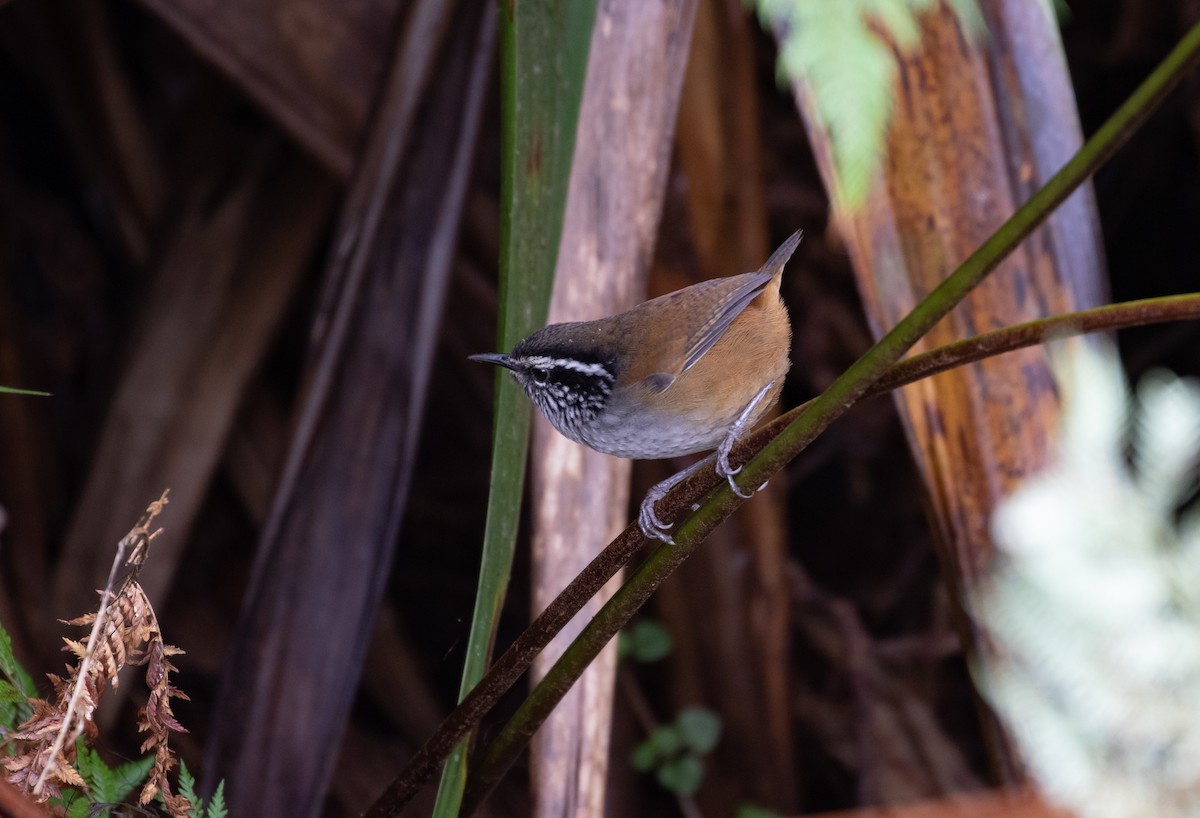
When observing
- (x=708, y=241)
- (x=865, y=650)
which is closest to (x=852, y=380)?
(x=708, y=241)

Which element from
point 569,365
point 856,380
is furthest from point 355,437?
point 856,380

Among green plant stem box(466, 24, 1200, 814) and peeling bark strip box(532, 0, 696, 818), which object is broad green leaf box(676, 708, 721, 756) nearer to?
peeling bark strip box(532, 0, 696, 818)

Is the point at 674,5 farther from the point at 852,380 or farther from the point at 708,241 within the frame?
the point at 852,380

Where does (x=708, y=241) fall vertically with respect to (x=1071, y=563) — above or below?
above

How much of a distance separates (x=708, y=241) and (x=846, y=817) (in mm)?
1549

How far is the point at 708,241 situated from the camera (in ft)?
7.21

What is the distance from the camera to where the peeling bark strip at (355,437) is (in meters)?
1.88

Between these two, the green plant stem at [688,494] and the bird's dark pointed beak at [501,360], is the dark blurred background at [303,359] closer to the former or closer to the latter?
the bird's dark pointed beak at [501,360]

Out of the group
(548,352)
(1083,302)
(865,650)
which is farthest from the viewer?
(865,650)

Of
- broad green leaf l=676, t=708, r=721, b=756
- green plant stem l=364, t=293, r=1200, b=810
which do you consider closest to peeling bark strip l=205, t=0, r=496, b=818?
green plant stem l=364, t=293, r=1200, b=810

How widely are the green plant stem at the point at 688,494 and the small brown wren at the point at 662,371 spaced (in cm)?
18

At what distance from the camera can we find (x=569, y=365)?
1.45m

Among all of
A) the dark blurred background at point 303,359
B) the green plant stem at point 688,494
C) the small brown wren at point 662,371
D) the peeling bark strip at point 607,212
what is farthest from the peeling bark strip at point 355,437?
the green plant stem at point 688,494

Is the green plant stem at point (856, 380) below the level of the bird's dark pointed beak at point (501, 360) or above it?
below
